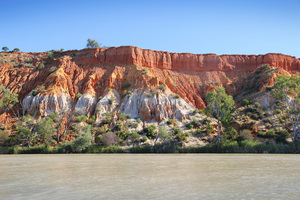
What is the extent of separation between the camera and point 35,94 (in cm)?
5041

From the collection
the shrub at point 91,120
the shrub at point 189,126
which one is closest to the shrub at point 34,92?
the shrub at point 91,120

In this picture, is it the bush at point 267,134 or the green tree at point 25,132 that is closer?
the bush at point 267,134

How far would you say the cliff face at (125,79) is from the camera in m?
48.6

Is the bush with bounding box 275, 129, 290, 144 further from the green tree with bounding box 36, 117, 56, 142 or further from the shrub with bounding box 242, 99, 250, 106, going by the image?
the green tree with bounding box 36, 117, 56, 142

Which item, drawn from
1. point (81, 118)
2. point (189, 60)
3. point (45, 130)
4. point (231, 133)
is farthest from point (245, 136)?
point (45, 130)

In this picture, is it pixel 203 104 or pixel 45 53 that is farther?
pixel 45 53

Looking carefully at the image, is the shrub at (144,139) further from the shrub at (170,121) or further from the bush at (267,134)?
the bush at (267,134)

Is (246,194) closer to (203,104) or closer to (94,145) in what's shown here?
(94,145)

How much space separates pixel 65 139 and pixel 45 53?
33.0 meters

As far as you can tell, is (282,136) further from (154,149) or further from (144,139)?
(144,139)

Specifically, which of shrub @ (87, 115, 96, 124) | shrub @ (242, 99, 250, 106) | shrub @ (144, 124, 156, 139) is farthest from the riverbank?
shrub @ (242, 99, 250, 106)

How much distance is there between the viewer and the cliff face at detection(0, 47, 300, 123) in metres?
48.6

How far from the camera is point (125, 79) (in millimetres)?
55812

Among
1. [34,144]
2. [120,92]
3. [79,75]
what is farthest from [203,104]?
[34,144]
